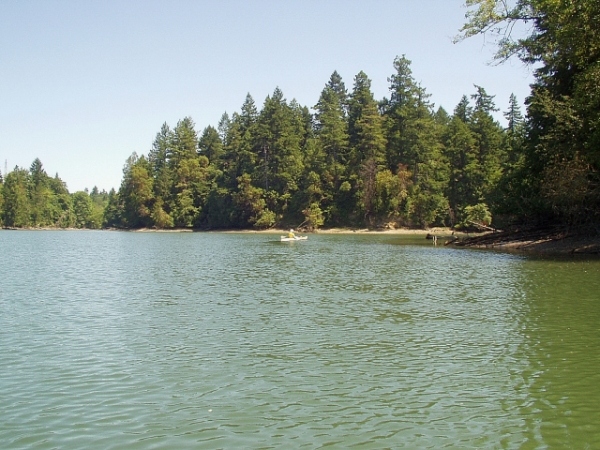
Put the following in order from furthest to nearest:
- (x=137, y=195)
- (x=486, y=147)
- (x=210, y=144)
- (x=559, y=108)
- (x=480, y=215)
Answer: (x=210, y=144) < (x=137, y=195) < (x=486, y=147) < (x=480, y=215) < (x=559, y=108)

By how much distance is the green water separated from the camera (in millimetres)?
8195

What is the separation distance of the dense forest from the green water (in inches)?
642

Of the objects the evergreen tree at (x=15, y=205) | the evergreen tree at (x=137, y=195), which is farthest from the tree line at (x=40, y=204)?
the evergreen tree at (x=137, y=195)

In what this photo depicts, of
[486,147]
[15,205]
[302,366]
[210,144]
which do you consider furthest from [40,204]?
[302,366]

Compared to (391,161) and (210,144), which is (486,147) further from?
(210,144)

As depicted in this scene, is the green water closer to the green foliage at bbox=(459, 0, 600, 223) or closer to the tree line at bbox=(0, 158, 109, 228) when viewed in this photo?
the green foliage at bbox=(459, 0, 600, 223)

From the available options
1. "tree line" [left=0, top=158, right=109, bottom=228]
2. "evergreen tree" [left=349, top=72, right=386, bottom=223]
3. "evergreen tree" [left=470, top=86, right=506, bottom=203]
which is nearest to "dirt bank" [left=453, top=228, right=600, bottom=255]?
"evergreen tree" [left=470, top=86, right=506, bottom=203]

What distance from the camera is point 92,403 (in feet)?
30.9

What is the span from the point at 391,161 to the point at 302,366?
273 ft

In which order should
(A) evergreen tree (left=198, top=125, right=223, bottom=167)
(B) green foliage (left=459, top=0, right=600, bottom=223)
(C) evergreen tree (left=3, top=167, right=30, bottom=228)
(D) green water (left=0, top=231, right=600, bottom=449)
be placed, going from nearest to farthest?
(D) green water (left=0, top=231, right=600, bottom=449), (B) green foliage (left=459, top=0, right=600, bottom=223), (A) evergreen tree (left=198, top=125, right=223, bottom=167), (C) evergreen tree (left=3, top=167, right=30, bottom=228)

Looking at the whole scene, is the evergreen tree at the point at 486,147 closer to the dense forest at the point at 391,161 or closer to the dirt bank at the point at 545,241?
the dense forest at the point at 391,161

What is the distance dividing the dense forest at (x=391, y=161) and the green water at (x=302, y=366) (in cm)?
1630

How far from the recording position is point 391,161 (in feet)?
301

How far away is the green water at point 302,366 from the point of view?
323 inches
